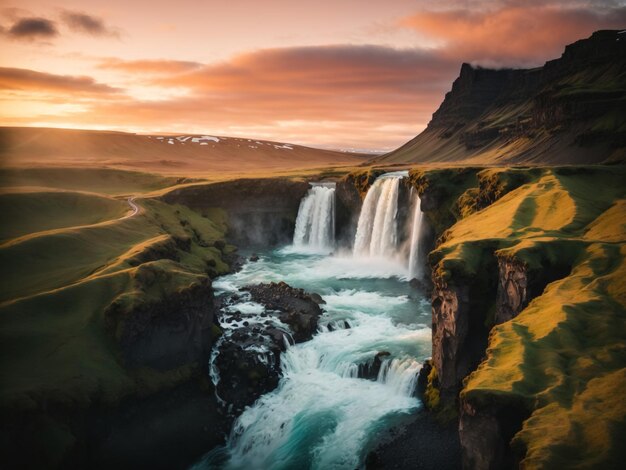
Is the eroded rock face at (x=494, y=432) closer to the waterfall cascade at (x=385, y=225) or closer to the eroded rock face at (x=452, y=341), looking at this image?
the eroded rock face at (x=452, y=341)

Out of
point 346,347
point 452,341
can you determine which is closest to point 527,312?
point 452,341

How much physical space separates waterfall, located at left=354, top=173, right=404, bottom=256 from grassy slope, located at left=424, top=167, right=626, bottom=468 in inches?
1010

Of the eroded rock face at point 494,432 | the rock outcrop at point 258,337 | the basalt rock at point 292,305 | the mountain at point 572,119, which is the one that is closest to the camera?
the eroded rock face at point 494,432

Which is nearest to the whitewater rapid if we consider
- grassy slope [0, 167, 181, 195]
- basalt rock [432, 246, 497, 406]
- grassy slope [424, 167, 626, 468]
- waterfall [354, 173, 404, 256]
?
waterfall [354, 173, 404, 256]

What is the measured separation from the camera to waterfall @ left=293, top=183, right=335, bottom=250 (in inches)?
3206

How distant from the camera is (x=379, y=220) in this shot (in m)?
69.4

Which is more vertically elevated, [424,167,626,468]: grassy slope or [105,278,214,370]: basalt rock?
[424,167,626,468]: grassy slope

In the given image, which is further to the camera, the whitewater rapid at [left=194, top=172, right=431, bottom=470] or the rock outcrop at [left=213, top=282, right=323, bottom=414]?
the rock outcrop at [left=213, top=282, right=323, bottom=414]

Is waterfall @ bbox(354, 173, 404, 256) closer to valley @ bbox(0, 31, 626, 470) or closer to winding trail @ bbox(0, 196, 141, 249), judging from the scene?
valley @ bbox(0, 31, 626, 470)

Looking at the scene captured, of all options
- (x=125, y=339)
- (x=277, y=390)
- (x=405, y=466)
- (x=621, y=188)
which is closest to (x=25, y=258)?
(x=125, y=339)

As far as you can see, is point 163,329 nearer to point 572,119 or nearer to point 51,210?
point 51,210

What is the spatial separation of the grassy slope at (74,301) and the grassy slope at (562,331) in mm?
23836

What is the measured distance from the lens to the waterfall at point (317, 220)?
81.4 metres

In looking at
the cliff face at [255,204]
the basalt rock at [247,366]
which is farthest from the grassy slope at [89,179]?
the basalt rock at [247,366]
